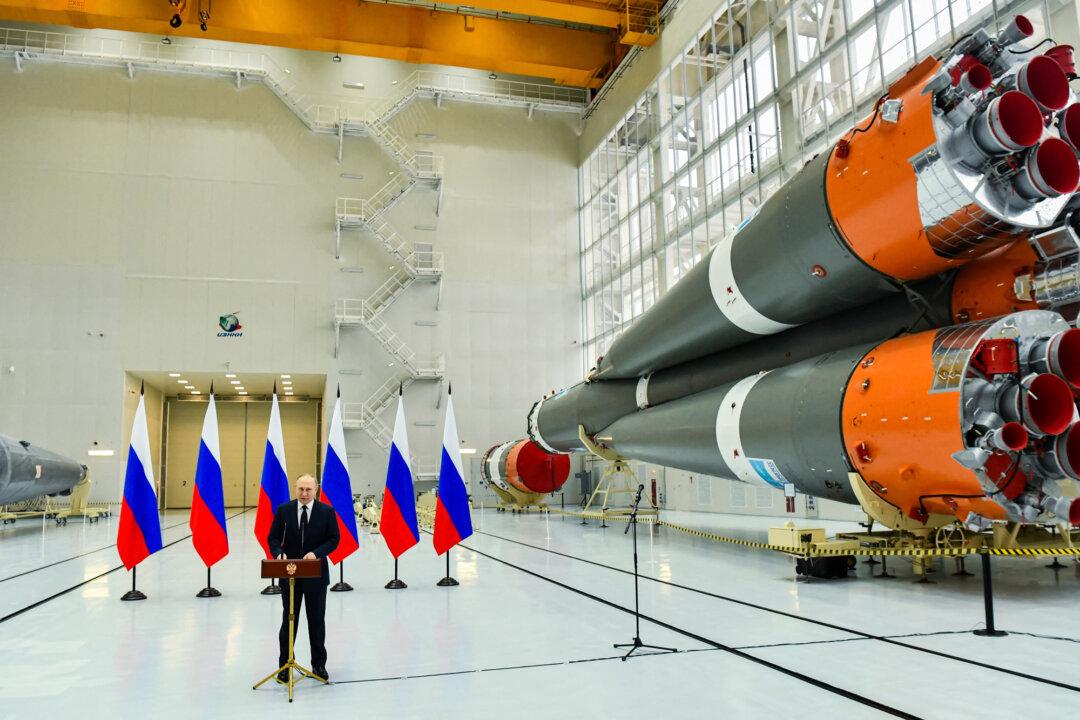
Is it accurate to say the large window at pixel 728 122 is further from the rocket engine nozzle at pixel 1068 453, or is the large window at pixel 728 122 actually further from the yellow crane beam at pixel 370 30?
the rocket engine nozzle at pixel 1068 453

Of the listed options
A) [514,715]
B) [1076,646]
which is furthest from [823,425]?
[514,715]

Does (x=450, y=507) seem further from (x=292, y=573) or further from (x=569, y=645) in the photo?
(x=292, y=573)

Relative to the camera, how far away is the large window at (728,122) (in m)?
15.1

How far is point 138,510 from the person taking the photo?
9.19 meters

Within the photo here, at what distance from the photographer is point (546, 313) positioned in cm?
3011

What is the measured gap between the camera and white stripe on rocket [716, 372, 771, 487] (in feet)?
30.3

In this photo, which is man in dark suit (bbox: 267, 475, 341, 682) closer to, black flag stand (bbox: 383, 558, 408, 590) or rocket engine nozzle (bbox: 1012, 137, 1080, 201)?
black flag stand (bbox: 383, 558, 408, 590)

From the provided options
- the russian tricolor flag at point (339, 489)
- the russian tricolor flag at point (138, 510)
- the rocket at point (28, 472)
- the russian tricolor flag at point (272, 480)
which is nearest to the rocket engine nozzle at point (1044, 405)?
the russian tricolor flag at point (339, 489)

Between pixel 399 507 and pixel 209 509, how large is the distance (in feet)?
7.54

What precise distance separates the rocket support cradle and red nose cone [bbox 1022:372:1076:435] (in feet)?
0.03

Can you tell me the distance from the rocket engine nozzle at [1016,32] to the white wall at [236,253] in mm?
23829

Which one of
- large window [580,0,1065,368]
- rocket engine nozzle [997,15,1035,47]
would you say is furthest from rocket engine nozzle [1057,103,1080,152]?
large window [580,0,1065,368]

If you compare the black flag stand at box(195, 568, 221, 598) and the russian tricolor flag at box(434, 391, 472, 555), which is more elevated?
the russian tricolor flag at box(434, 391, 472, 555)

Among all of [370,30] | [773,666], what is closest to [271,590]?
[773,666]
